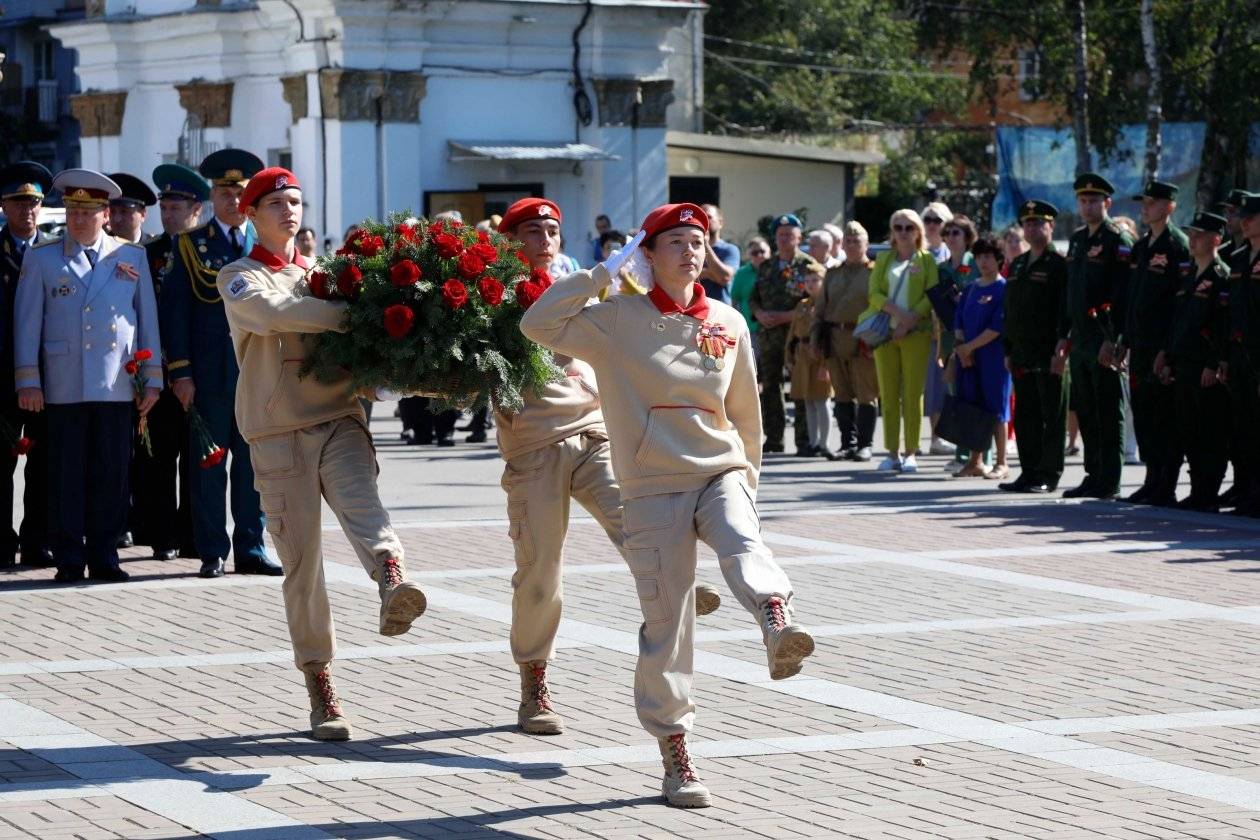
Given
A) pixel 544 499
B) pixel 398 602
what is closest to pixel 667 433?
pixel 544 499

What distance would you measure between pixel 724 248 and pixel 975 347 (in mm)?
3083

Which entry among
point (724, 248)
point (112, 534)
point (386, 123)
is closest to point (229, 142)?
point (386, 123)

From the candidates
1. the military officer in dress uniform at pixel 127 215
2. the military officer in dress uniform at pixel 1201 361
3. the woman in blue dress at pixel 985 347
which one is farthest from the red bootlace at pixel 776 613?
the woman in blue dress at pixel 985 347

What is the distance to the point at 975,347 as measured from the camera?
16.9m

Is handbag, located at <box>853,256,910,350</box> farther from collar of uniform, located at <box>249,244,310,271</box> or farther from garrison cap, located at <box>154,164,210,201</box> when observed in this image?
collar of uniform, located at <box>249,244,310,271</box>

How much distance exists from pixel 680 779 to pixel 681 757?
7 cm

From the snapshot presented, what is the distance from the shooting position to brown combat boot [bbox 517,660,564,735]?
8.14 meters

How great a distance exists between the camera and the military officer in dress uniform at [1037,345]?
16.0 metres

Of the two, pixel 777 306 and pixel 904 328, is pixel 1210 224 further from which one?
pixel 777 306

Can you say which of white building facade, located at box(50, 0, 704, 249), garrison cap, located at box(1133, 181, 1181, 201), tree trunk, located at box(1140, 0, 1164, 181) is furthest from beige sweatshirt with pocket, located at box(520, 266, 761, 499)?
tree trunk, located at box(1140, 0, 1164, 181)

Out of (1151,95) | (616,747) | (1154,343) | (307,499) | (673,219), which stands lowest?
(616,747)

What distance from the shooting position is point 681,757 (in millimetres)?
7109

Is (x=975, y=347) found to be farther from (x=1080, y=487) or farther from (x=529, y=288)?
(x=529, y=288)

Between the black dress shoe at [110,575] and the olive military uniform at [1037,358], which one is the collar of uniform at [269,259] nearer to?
the black dress shoe at [110,575]
